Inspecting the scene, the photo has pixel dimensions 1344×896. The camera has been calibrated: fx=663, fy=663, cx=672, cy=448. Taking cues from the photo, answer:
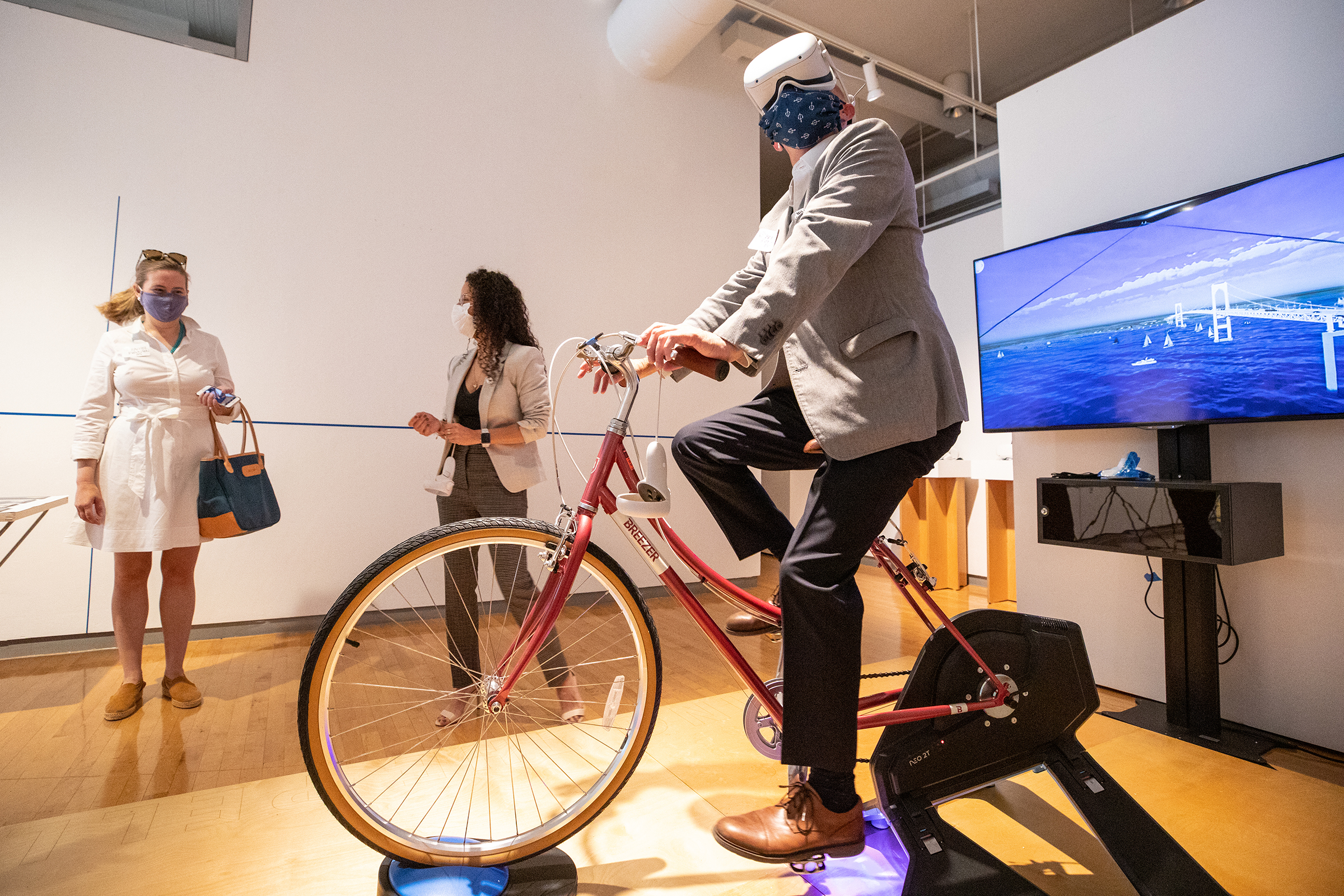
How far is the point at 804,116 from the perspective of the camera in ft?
4.58

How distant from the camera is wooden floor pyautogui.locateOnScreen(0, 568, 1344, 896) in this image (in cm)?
137

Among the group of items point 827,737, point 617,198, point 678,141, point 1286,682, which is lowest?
point 1286,682

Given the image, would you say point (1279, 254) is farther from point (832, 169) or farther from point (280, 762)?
point (280, 762)

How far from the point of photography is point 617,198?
172 inches

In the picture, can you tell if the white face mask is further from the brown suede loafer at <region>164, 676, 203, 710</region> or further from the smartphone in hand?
the brown suede loafer at <region>164, 676, 203, 710</region>

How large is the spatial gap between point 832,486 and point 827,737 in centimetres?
48

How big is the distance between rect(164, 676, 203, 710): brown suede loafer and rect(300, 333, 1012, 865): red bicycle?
1.99 ft

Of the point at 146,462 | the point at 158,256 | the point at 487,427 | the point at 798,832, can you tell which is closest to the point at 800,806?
the point at 798,832

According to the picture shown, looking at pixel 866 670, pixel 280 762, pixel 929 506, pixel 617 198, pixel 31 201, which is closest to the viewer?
pixel 280 762

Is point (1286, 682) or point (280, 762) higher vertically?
point (1286, 682)

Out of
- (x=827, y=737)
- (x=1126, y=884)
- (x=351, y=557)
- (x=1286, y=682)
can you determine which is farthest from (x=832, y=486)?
(x=351, y=557)

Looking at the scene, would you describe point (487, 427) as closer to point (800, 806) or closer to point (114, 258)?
point (800, 806)

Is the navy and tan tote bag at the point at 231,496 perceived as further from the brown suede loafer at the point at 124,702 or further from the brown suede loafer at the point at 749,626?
the brown suede loafer at the point at 749,626

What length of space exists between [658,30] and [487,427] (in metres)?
3.10
